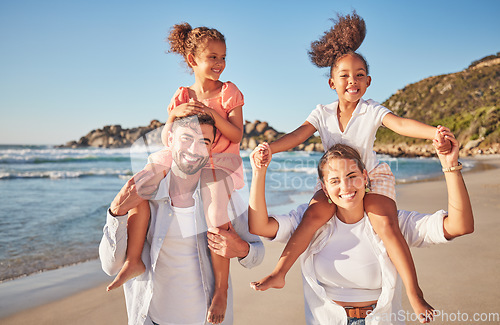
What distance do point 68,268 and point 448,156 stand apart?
15.5 feet

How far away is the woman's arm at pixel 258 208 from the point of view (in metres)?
1.90

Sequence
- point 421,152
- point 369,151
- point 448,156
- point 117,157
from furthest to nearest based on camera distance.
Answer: point 421,152
point 117,157
point 369,151
point 448,156

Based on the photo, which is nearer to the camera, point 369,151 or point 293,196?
point 369,151

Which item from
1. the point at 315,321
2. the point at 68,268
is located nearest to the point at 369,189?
the point at 315,321

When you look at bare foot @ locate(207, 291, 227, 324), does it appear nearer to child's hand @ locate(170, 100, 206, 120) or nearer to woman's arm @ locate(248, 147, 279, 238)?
woman's arm @ locate(248, 147, 279, 238)

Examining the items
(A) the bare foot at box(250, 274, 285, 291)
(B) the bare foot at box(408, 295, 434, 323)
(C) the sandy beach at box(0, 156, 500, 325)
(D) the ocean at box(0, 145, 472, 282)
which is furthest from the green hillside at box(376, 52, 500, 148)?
(A) the bare foot at box(250, 274, 285, 291)

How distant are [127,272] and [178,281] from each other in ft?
0.86

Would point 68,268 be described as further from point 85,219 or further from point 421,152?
point 421,152

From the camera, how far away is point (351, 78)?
239 cm

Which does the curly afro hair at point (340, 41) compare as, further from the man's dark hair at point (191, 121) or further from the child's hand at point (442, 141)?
the man's dark hair at point (191, 121)

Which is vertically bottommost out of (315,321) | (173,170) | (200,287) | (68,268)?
(68,268)

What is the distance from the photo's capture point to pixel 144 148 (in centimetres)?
217

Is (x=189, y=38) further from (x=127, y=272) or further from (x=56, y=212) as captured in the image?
(x=56, y=212)

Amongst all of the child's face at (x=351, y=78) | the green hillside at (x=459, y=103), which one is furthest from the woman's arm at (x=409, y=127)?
the green hillside at (x=459, y=103)
